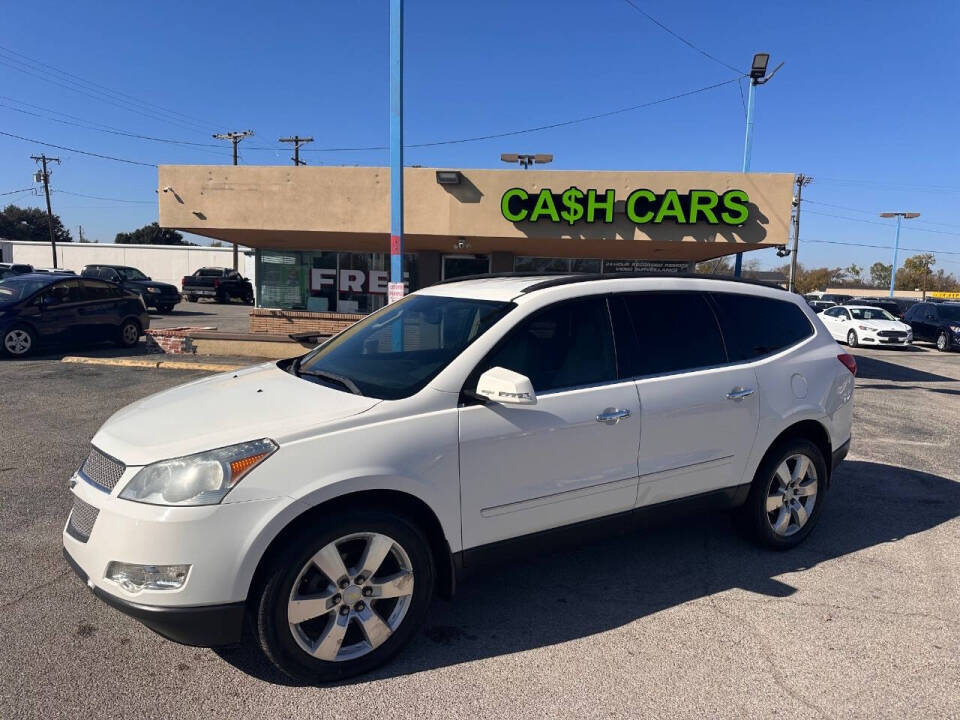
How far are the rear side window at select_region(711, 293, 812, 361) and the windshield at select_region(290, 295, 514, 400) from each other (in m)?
1.63

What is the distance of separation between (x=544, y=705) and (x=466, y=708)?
328 mm

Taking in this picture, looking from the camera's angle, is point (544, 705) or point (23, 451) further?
point (23, 451)

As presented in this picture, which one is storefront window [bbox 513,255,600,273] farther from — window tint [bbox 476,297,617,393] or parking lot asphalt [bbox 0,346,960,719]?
window tint [bbox 476,297,617,393]

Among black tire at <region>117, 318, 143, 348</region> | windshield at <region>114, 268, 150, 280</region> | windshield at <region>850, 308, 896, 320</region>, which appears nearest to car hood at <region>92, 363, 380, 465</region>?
black tire at <region>117, 318, 143, 348</region>

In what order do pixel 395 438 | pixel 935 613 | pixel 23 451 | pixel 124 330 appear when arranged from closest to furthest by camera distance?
pixel 395 438 → pixel 935 613 → pixel 23 451 → pixel 124 330

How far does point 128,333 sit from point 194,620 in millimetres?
13852

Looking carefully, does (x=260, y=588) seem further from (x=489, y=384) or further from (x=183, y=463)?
(x=489, y=384)

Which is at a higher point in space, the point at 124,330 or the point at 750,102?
the point at 750,102

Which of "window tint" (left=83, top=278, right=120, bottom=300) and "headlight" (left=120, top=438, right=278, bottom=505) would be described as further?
"window tint" (left=83, top=278, right=120, bottom=300)

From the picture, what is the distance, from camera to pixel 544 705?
271 centimetres

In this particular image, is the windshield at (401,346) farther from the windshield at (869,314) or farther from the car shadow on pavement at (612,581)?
the windshield at (869,314)

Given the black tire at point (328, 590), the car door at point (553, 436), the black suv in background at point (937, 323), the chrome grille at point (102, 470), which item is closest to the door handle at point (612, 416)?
the car door at point (553, 436)

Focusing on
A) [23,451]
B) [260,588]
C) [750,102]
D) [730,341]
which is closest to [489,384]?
[260,588]

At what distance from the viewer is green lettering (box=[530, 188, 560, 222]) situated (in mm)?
12630
